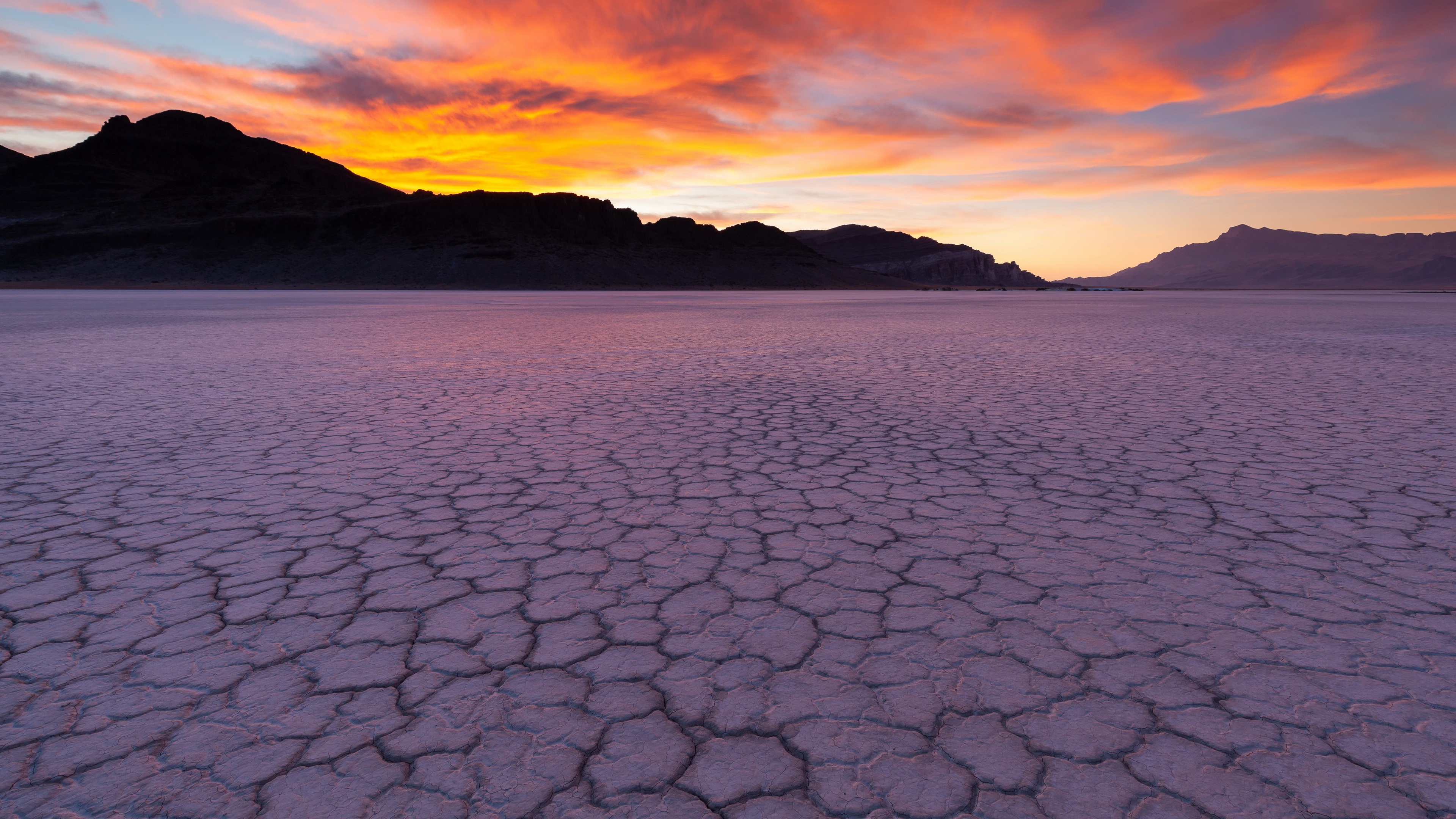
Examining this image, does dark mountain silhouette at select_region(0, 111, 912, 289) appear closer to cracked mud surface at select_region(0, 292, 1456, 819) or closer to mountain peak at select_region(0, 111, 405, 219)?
mountain peak at select_region(0, 111, 405, 219)

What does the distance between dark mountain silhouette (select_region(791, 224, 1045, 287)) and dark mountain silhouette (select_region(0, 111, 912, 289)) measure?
3284 cm

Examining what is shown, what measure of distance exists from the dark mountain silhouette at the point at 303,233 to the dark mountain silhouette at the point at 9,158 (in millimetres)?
1218

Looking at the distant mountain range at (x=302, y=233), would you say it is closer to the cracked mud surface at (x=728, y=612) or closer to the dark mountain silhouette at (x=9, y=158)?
the dark mountain silhouette at (x=9, y=158)

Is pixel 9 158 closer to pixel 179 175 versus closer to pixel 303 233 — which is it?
pixel 179 175

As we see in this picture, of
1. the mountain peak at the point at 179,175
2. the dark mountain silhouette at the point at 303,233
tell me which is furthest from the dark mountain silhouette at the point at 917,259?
the mountain peak at the point at 179,175

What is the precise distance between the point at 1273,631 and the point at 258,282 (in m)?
75.6

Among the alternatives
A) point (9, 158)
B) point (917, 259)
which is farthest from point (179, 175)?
point (917, 259)

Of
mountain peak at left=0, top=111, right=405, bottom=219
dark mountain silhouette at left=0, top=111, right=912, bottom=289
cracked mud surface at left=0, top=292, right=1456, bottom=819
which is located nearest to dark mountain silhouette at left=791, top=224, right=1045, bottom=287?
dark mountain silhouette at left=0, top=111, right=912, bottom=289

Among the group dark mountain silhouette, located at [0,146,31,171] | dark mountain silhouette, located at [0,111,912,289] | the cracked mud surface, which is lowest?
the cracked mud surface

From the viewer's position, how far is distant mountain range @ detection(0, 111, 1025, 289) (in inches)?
2628

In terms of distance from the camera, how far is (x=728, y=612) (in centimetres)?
239

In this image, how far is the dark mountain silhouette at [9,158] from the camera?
90.9m

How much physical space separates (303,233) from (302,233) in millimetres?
267

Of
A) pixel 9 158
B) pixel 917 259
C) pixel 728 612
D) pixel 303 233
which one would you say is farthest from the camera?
pixel 917 259
